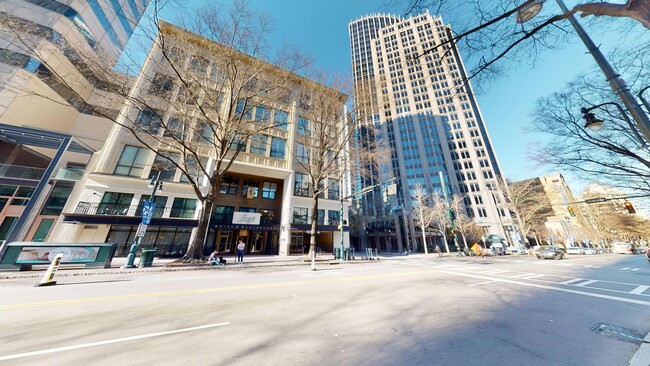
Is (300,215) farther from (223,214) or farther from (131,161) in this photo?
(131,161)

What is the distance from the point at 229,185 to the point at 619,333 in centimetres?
2639

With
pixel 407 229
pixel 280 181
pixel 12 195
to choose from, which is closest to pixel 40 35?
pixel 12 195

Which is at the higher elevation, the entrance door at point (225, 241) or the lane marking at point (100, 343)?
the entrance door at point (225, 241)

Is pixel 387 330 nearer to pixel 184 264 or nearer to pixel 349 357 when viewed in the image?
pixel 349 357

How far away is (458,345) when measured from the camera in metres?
3.12

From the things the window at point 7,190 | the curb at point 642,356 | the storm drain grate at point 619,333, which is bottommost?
the storm drain grate at point 619,333

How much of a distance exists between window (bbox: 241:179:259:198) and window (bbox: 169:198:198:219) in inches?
216

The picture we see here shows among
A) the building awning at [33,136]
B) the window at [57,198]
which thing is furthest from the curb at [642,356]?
the window at [57,198]

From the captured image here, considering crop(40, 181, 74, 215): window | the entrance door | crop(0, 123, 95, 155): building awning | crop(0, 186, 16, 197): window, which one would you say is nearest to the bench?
crop(0, 123, 95, 155): building awning

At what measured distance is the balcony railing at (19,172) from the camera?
16.6 meters

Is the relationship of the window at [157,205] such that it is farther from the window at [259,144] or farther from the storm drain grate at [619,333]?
the storm drain grate at [619,333]

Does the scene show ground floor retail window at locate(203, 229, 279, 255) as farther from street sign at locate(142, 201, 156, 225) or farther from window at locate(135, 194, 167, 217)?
street sign at locate(142, 201, 156, 225)

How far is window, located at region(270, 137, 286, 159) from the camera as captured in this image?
2395 cm

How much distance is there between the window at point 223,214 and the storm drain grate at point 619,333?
964 inches
